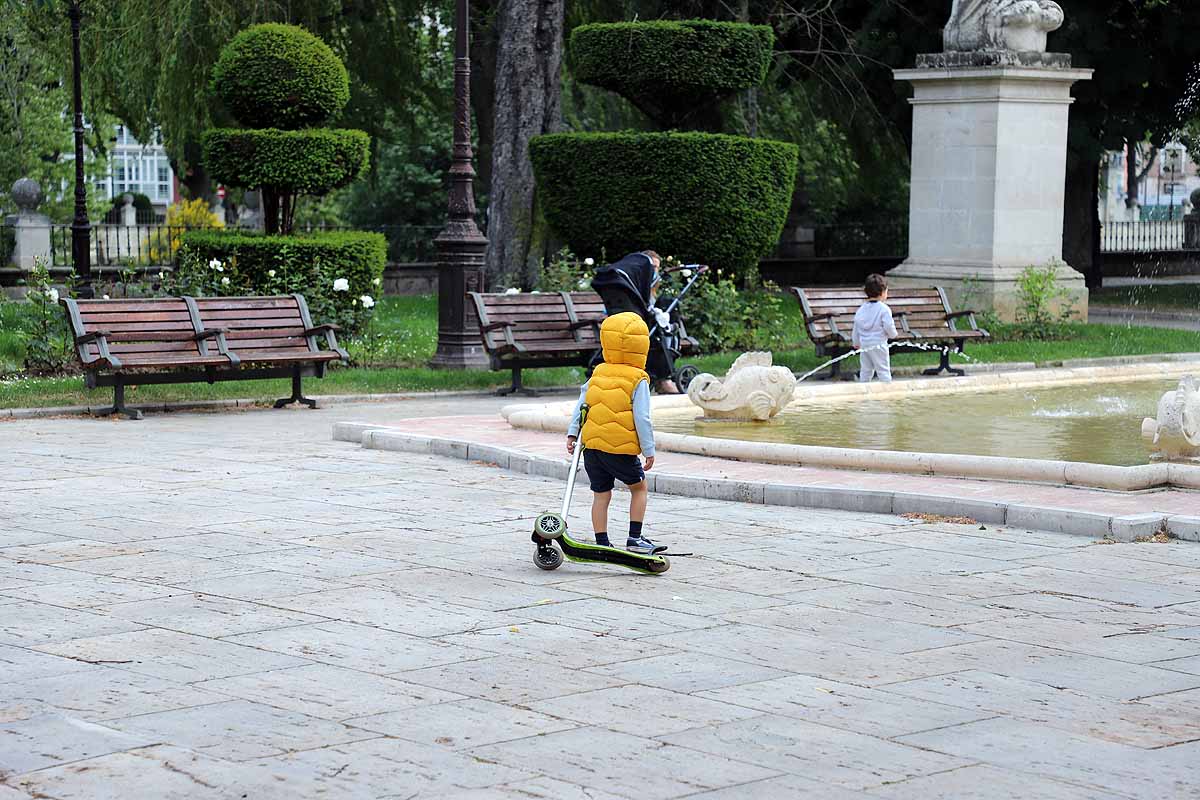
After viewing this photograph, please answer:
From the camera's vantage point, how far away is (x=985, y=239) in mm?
21844

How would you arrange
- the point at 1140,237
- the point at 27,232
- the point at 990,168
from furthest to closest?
the point at 1140,237 < the point at 27,232 < the point at 990,168

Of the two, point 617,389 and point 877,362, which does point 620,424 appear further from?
point 877,362

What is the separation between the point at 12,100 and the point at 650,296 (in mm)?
30900

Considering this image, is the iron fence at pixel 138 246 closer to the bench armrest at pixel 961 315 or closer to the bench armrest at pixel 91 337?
the bench armrest at pixel 91 337

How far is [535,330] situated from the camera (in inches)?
693

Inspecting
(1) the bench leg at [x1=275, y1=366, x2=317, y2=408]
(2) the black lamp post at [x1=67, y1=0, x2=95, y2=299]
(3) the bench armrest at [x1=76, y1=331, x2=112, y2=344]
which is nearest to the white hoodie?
(1) the bench leg at [x1=275, y1=366, x2=317, y2=408]

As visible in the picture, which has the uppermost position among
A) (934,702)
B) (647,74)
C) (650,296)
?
(647,74)

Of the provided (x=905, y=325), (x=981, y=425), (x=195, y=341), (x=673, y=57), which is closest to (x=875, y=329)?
(x=905, y=325)

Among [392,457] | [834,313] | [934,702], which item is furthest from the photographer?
[834,313]

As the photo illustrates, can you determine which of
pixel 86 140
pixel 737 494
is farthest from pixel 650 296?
pixel 86 140

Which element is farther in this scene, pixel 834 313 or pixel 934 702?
pixel 834 313

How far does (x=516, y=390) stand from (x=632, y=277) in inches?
109

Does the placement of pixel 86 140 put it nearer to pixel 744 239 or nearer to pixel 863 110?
A: pixel 863 110

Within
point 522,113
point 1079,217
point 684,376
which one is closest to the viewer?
point 684,376
